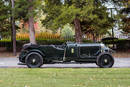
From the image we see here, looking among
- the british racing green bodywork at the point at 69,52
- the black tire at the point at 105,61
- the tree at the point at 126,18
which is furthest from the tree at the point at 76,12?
the black tire at the point at 105,61

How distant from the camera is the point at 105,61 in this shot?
11.9 m

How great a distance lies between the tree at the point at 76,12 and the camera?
63.3 ft

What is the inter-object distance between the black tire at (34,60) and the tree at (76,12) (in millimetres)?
7861

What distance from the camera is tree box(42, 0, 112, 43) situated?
1928 centimetres

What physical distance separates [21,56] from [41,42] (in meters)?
13.4

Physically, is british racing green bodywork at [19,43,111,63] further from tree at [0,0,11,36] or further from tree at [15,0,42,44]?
tree at [0,0,11,36]

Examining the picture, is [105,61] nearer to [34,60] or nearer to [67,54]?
[67,54]

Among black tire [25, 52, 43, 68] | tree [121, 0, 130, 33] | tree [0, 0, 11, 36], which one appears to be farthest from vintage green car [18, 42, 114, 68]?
tree [121, 0, 130, 33]

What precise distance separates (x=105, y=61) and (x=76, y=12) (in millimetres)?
Result: 7907

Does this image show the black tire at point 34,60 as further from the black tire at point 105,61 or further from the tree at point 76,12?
the tree at point 76,12

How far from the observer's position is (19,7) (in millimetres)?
21891

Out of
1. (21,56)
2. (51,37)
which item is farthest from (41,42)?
(21,56)

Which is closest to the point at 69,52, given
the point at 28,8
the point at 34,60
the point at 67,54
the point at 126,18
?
the point at 67,54

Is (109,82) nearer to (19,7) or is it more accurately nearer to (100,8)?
(100,8)
